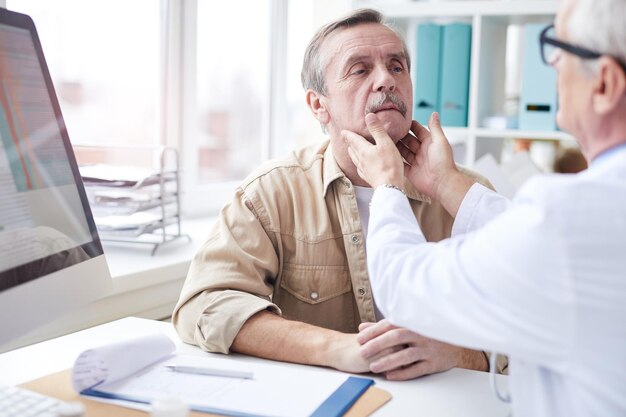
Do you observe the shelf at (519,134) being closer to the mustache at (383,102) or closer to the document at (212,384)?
the mustache at (383,102)

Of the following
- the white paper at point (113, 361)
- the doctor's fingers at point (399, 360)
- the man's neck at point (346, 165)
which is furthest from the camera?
the man's neck at point (346, 165)

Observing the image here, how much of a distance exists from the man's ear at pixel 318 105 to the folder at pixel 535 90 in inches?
53.4

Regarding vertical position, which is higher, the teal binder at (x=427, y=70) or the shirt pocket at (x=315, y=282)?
the teal binder at (x=427, y=70)

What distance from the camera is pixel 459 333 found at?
0.94 metres

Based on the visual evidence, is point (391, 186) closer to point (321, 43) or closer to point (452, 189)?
point (452, 189)

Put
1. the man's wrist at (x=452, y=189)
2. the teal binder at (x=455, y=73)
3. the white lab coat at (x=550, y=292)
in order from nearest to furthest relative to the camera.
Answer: the white lab coat at (x=550, y=292) < the man's wrist at (x=452, y=189) < the teal binder at (x=455, y=73)

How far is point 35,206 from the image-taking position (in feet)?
3.66

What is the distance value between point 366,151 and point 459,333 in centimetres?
58

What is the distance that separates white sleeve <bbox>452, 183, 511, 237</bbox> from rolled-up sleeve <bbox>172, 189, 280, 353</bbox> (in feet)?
1.33

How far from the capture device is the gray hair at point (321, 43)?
1.82 metres

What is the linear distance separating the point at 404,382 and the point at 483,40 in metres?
2.04

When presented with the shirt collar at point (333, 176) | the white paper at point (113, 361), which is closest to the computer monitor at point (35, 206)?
the white paper at point (113, 361)

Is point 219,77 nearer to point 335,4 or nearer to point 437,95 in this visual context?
point 335,4

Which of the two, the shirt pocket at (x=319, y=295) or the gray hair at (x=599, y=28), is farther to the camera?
the shirt pocket at (x=319, y=295)
